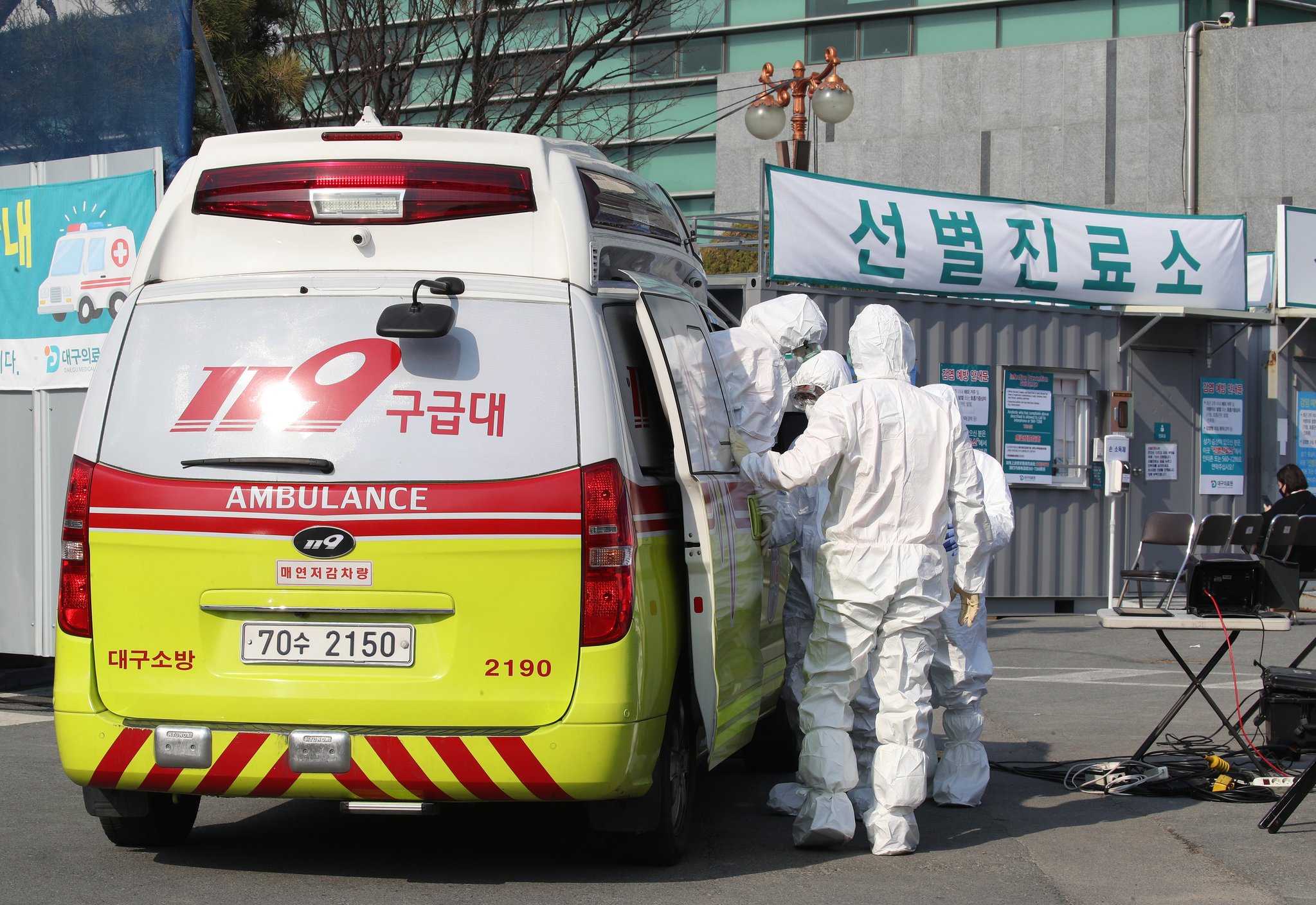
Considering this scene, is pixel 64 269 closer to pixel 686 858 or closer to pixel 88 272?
pixel 88 272

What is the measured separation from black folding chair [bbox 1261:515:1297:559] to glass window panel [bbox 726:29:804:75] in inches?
1232

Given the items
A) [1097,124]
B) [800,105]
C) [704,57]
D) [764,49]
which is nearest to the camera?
[800,105]

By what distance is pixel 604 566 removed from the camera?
4832mm

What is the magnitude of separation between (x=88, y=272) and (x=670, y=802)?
5.33 m

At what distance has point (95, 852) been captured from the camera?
557 centimetres

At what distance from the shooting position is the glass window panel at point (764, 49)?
38.3 m

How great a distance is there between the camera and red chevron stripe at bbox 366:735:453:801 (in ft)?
15.7

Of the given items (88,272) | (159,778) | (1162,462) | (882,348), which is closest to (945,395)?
(882,348)

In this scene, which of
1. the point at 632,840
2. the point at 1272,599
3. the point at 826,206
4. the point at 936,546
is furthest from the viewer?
the point at 826,206

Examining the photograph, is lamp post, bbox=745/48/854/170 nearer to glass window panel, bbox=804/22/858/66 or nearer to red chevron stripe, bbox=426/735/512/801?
red chevron stripe, bbox=426/735/512/801

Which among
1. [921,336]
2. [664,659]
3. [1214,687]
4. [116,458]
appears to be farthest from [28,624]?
[921,336]

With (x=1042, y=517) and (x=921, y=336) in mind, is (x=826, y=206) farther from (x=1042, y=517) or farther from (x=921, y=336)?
(x=1042, y=517)

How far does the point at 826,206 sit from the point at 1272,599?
840 cm

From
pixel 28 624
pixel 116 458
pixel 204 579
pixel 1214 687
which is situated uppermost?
pixel 116 458
